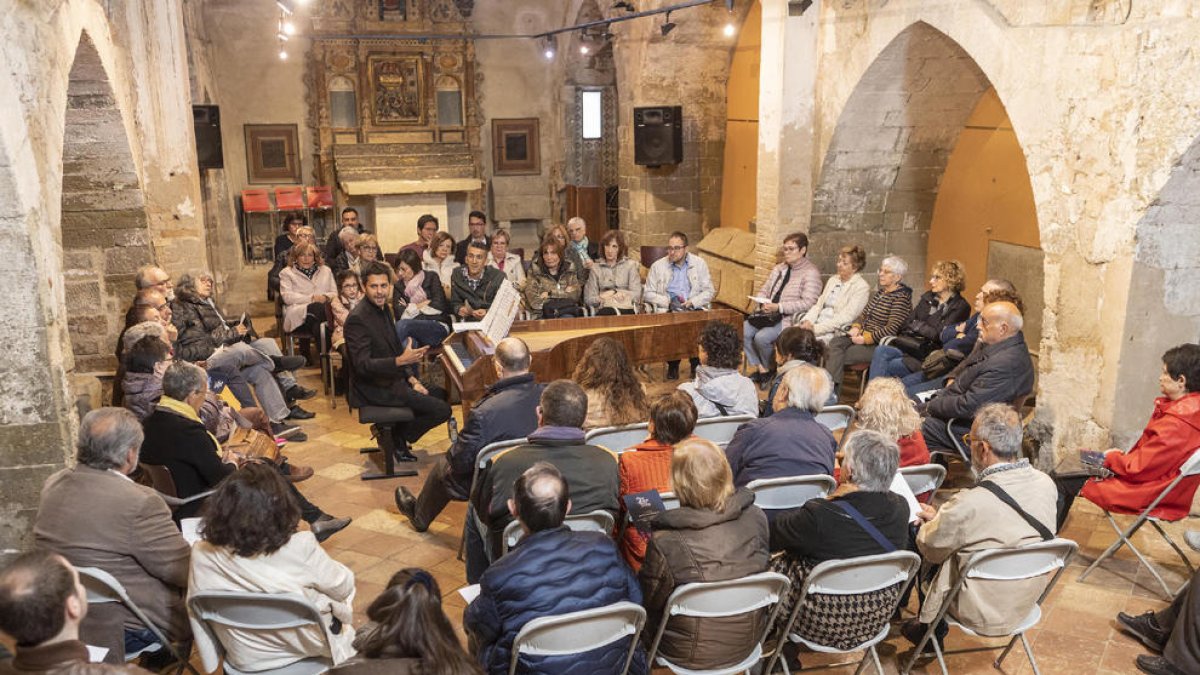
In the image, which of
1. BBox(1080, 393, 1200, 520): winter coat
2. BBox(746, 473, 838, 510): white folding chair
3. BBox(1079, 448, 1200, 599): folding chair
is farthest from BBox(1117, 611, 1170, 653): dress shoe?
BBox(746, 473, 838, 510): white folding chair

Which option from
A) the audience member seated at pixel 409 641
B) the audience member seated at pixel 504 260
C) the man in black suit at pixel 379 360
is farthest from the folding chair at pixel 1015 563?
the audience member seated at pixel 504 260

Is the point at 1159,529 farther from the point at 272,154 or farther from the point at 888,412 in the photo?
the point at 272,154

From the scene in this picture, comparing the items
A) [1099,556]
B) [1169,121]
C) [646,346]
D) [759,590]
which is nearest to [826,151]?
[646,346]

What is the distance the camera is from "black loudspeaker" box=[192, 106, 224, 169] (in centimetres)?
997

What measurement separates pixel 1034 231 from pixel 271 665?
23.3ft

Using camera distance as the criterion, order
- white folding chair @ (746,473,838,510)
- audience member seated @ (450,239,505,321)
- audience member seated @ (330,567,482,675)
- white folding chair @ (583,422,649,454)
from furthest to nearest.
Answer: audience member seated @ (450,239,505,321)
white folding chair @ (583,422,649,454)
white folding chair @ (746,473,838,510)
audience member seated @ (330,567,482,675)

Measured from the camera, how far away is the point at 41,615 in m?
2.57

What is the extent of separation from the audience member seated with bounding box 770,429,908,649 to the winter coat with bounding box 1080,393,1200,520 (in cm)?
177

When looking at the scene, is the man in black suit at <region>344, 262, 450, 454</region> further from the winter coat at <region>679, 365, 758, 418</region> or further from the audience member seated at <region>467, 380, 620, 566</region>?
the audience member seated at <region>467, 380, 620, 566</region>

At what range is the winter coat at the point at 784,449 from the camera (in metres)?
4.19

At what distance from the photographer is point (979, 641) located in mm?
4293

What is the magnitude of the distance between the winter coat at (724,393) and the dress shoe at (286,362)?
3.63 m

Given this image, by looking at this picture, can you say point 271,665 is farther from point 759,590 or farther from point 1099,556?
point 1099,556

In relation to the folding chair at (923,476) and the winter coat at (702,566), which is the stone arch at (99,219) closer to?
the winter coat at (702,566)
